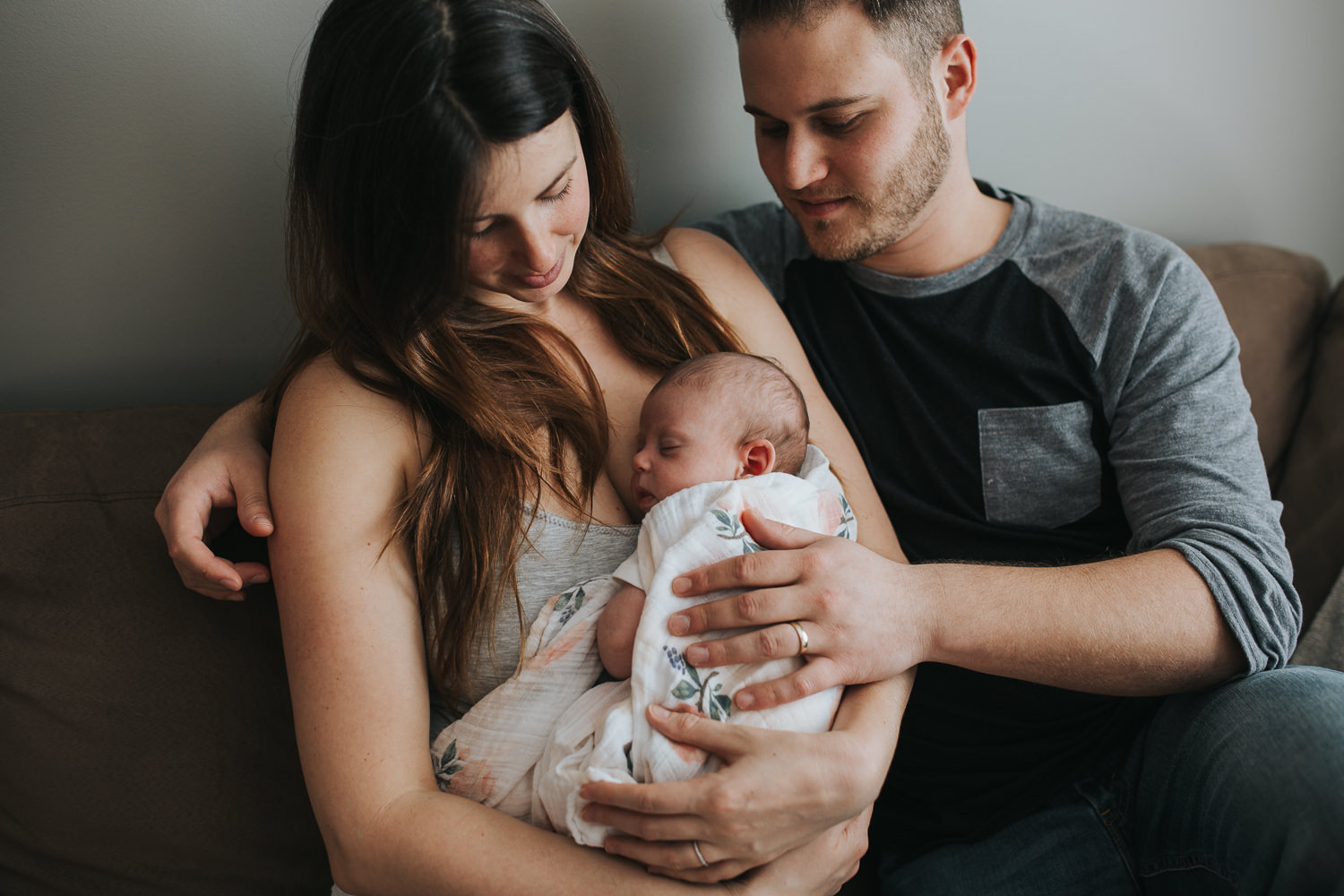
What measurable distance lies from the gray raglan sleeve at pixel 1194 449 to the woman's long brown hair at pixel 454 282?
672 mm

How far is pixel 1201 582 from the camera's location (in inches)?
49.7

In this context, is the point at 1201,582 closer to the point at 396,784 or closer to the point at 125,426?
the point at 396,784

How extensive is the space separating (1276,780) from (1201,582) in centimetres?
Answer: 27

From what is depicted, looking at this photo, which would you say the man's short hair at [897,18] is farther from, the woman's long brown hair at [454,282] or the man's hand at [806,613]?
the man's hand at [806,613]

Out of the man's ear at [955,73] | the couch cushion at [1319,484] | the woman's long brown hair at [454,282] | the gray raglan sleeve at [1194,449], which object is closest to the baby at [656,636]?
the woman's long brown hair at [454,282]

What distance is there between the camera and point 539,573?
4.07ft

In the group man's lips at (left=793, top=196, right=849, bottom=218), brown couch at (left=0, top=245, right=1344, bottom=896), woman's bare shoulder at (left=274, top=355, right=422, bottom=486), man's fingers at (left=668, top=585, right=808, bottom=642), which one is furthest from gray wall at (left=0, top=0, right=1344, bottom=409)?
man's fingers at (left=668, top=585, right=808, bottom=642)

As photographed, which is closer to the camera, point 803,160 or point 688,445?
point 688,445

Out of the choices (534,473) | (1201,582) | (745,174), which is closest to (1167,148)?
(745,174)

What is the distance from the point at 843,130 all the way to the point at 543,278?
0.59 meters

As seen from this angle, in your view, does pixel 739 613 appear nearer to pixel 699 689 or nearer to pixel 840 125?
pixel 699 689

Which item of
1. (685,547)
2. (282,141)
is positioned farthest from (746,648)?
(282,141)

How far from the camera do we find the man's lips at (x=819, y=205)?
150cm

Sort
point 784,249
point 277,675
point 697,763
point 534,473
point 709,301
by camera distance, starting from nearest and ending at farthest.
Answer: point 697,763 → point 534,473 → point 277,675 → point 709,301 → point 784,249
